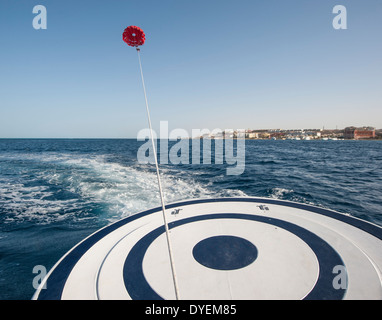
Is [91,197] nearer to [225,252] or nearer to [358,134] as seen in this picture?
[225,252]

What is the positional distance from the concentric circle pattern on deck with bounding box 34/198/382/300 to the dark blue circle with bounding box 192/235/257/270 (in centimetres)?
3

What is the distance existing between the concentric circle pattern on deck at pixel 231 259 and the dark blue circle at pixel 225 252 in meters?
0.03

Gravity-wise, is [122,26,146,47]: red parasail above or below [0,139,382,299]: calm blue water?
above

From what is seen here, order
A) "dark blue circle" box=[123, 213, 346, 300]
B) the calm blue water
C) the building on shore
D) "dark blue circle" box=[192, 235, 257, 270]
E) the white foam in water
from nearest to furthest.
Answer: "dark blue circle" box=[123, 213, 346, 300], "dark blue circle" box=[192, 235, 257, 270], the calm blue water, the white foam in water, the building on shore

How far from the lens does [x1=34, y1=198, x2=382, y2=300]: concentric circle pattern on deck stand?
4.13 m

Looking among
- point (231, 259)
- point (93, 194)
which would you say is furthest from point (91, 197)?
point (231, 259)

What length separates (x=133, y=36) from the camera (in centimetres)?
443

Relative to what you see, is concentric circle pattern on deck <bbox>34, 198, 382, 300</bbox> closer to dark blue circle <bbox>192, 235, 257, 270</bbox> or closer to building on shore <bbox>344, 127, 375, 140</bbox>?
dark blue circle <bbox>192, 235, 257, 270</bbox>

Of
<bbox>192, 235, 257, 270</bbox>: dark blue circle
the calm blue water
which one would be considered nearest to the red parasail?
<bbox>192, 235, 257, 270</bbox>: dark blue circle

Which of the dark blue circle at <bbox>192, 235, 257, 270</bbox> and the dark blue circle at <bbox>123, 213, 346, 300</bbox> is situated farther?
the dark blue circle at <bbox>192, 235, 257, 270</bbox>

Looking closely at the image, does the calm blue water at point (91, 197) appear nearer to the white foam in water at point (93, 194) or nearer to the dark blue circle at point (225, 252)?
the white foam in water at point (93, 194)
